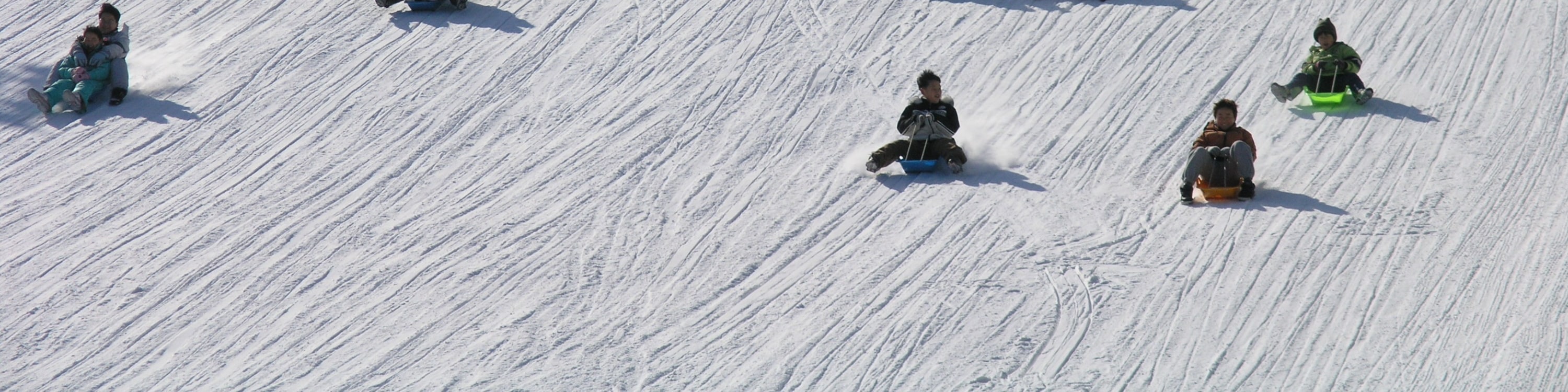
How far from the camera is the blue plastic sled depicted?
26.1 ft

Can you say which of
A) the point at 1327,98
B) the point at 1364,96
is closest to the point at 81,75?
the point at 1327,98

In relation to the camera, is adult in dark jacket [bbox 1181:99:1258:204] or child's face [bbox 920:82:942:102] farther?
child's face [bbox 920:82:942:102]

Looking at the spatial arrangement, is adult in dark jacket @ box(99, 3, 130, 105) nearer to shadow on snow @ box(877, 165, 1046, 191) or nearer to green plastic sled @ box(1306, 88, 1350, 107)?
shadow on snow @ box(877, 165, 1046, 191)

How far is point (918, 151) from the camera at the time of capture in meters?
8.02

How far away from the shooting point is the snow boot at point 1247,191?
735 cm

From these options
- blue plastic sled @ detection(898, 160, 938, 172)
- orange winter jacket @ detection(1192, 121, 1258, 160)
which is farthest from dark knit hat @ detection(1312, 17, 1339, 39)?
blue plastic sled @ detection(898, 160, 938, 172)

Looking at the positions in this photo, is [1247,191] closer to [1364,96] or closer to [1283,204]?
[1283,204]

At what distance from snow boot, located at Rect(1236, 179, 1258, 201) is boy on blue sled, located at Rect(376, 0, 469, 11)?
A: 247 inches

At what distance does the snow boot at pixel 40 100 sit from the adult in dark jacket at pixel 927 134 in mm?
5190

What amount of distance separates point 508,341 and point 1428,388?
3.50 metres

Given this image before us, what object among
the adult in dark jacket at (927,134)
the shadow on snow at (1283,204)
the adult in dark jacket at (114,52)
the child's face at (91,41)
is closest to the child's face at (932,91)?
the adult in dark jacket at (927,134)

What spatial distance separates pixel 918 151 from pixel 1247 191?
167 cm

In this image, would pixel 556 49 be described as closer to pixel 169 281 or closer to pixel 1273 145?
pixel 169 281

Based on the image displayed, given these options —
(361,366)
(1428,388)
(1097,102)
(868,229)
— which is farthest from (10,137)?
(1428,388)
